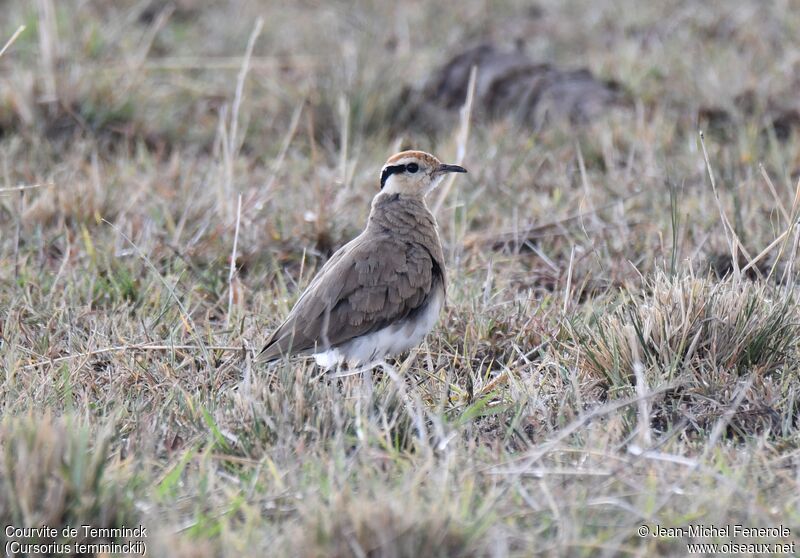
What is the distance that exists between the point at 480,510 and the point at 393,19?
644 cm

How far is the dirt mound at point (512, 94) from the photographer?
6.80m

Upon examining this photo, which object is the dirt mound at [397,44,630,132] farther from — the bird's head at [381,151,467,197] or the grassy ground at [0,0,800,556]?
the bird's head at [381,151,467,197]

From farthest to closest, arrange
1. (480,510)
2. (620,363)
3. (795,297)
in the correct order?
(795,297), (620,363), (480,510)

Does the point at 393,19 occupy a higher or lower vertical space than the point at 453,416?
higher

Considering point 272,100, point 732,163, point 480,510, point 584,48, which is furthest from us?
point 584,48

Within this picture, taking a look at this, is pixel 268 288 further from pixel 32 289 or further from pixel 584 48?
pixel 584 48

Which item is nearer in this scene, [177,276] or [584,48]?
[177,276]

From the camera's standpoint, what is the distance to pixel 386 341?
161 inches

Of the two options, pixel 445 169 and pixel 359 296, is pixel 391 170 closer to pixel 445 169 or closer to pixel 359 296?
pixel 445 169

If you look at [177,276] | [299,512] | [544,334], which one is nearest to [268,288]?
[177,276]

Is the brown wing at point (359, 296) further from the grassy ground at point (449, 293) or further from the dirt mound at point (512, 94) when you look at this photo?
the dirt mound at point (512, 94)

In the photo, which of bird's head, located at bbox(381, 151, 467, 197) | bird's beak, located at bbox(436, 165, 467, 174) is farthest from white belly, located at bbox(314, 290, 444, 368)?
bird's beak, located at bbox(436, 165, 467, 174)

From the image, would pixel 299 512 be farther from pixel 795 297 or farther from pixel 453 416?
pixel 795 297

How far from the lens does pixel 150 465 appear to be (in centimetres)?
322
